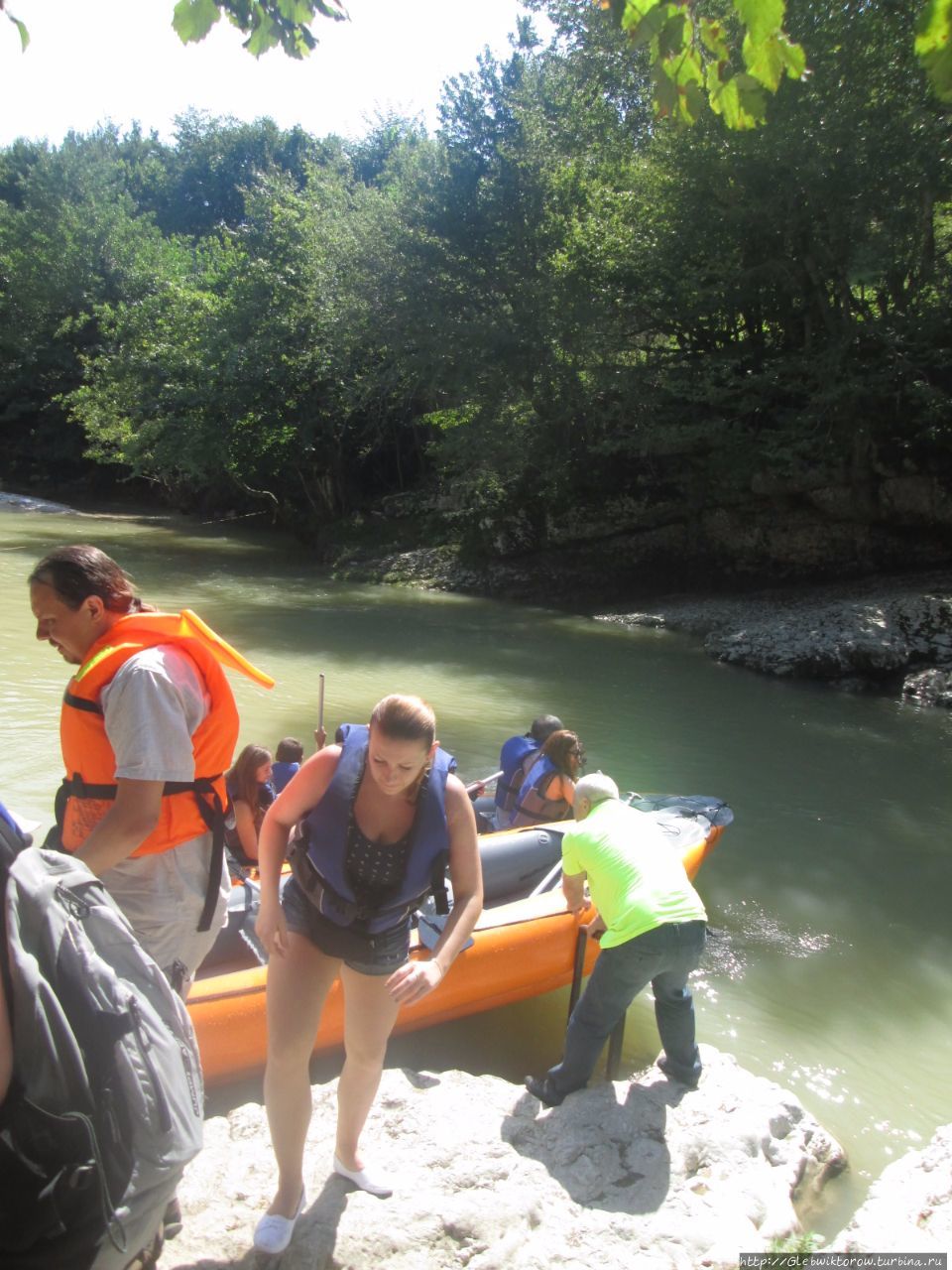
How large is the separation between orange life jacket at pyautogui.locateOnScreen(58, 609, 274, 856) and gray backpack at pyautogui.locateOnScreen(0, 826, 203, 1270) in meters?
0.79

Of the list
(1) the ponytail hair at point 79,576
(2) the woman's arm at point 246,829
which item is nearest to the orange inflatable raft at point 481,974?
(2) the woman's arm at point 246,829

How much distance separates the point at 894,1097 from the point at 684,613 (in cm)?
1222

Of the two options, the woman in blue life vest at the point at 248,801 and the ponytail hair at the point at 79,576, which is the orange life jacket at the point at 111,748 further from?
the woman in blue life vest at the point at 248,801

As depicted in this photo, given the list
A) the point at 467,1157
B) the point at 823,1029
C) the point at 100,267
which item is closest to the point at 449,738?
the point at 823,1029

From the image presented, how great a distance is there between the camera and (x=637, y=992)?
11.1ft

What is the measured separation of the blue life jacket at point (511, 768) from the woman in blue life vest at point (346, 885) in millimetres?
3257

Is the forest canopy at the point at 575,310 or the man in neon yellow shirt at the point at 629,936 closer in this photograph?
the man in neon yellow shirt at the point at 629,936

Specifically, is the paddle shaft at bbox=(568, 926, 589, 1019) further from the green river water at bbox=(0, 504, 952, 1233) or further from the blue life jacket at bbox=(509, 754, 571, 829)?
the blue life jacket at bbox=(509, 754, 571, 829)

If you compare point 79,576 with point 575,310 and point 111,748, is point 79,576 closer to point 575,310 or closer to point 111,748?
point 111,748

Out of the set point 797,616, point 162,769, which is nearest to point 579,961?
point 162,769

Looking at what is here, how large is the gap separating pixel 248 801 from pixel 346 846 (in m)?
2.68

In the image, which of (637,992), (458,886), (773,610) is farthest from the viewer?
(773,610)

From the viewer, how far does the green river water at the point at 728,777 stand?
4391 millimetres

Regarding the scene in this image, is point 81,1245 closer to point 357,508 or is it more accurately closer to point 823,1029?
point 823,1029
